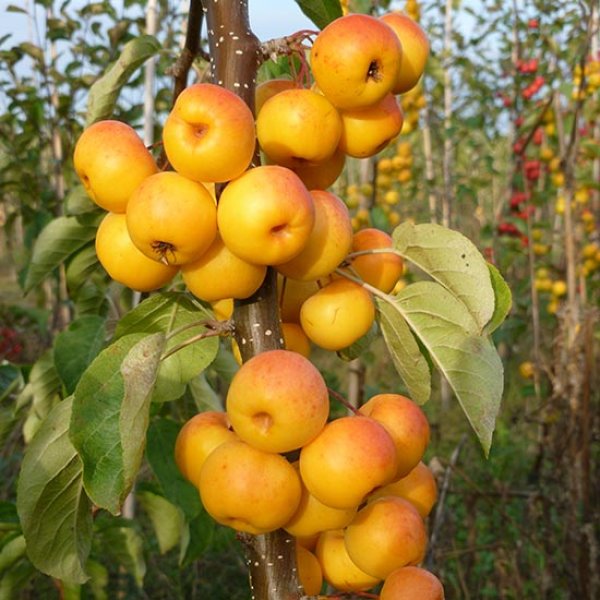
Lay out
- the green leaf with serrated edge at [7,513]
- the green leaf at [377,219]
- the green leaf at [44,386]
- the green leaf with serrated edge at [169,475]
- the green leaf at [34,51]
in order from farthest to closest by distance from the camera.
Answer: the green leaf at [34,51]
the green leaf at [377,219]
the green leaf with serrated edge at [7,513]
the green leaf at [44,386]
the green leaf with serrated edge at [169,475]

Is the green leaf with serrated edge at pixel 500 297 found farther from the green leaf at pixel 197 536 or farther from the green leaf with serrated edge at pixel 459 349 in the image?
the green leaf at pixel 197 536

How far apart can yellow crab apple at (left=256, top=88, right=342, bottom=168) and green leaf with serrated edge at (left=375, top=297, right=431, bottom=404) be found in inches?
7.9

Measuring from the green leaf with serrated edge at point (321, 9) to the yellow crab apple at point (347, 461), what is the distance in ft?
1.73

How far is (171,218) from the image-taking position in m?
0.64

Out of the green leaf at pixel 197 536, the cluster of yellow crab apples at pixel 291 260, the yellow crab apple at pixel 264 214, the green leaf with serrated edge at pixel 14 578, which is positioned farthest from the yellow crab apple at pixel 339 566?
the green leaf with serrated edge at pixel 14 578

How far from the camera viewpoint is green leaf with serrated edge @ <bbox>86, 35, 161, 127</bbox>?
1.05 m

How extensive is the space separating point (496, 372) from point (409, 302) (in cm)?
12

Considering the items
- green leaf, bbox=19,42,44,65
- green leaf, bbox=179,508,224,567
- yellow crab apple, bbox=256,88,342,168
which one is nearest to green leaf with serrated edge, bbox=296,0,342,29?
yellow crab apple, bbox=256,88,342,168

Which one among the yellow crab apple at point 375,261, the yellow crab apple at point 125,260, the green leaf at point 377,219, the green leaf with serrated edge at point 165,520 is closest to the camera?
the yellow crab apple at point 125,260

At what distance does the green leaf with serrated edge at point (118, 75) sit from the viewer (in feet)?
3.46

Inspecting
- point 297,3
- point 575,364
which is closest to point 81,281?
point 297,3

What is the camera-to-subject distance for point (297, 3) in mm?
932

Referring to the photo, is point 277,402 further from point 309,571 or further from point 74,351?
point 74,351

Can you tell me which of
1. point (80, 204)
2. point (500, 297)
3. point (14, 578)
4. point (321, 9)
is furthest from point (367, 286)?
point (14, 578)
